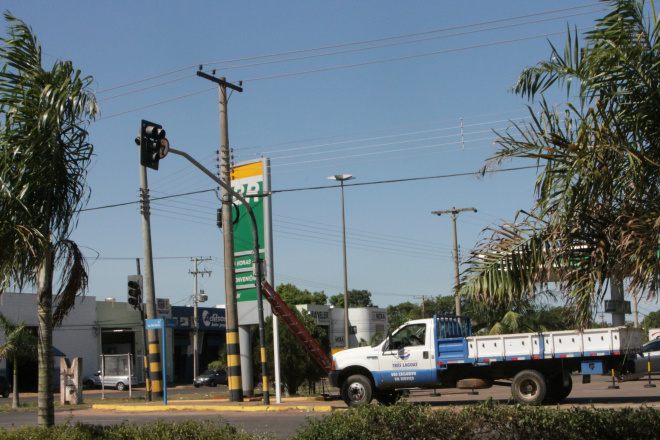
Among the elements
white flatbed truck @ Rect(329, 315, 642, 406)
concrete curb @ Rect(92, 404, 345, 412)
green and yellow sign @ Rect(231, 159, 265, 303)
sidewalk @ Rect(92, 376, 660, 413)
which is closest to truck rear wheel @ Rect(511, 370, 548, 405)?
white flatbed truck @ Rect(329, 315, 642, 406)

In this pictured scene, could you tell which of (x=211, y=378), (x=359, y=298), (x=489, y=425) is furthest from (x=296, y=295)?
(x=489, y=425)

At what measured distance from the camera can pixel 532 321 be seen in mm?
37094

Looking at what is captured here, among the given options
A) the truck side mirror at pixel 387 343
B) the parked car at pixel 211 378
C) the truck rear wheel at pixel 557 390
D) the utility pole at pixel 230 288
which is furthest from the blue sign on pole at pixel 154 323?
the parked car at pixel 211 378

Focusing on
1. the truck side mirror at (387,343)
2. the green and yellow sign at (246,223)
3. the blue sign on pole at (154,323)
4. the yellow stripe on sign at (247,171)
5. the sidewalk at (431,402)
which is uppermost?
the yellow stripe on sign at (247,171)

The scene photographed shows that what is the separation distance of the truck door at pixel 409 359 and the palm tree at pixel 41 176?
11121mm

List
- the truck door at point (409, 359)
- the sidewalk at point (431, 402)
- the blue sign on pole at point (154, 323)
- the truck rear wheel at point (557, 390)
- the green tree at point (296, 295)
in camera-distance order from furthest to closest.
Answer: the green tree at point (296, 295), the blue sign on pole at point (154, 323), the truck door at point (409, 359), the sidewalk at point (431, 402), the truck rear wheel at point (557, 390)

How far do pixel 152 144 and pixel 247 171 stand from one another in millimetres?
10128

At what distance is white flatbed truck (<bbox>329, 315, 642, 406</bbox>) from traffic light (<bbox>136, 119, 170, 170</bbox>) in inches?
329

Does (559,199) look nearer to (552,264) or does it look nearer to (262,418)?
(552,264)

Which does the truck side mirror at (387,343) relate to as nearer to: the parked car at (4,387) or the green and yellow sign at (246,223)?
the green and yellow sign at (246,223)

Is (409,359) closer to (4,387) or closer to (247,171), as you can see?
(247,171)

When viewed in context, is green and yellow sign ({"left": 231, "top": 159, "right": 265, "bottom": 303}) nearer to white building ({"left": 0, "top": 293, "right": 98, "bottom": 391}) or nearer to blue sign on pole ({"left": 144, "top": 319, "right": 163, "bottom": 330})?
blue sign on pole ({"left": 144, "top": 319, "right": 163, "bottom": 330})

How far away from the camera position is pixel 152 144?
14227mm

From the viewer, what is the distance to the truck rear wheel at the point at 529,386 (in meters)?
17.4
